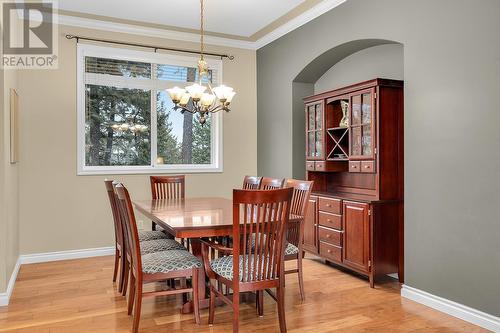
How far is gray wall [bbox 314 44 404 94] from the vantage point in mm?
3973

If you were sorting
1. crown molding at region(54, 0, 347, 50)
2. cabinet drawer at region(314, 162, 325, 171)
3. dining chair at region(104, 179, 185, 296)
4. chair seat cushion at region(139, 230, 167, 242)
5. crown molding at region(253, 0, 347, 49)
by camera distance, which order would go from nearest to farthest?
dining chair at region(104, 179, 185, 296) < chair seat cushion at region(139, 230, 167, 242) < crown molding at region(253, 0, 347, 49) < cabinet drawer at region(314, 162, 325, 171) < crown molding at region(54, 0, 347, 50)

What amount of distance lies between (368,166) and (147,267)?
2.24 m

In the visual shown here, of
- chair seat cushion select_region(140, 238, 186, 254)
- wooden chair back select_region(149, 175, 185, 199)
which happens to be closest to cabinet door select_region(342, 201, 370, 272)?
chair seat cushion select_region(140, 238, 186, 254)

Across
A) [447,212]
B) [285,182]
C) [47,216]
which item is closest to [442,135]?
[447,212]

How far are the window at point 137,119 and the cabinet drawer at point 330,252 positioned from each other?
84.3 inches

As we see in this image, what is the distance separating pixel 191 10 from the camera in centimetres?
460

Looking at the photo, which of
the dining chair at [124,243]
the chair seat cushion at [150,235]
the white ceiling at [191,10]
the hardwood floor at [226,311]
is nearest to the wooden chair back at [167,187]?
the chair seat cushion at [150,235]

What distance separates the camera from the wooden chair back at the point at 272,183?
363 centimetres

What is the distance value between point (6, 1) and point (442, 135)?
400 cm

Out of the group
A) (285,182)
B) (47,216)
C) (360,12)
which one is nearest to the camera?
(285,182)

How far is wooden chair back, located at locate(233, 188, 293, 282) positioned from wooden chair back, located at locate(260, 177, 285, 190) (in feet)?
3.35

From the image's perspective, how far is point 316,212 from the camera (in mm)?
4297

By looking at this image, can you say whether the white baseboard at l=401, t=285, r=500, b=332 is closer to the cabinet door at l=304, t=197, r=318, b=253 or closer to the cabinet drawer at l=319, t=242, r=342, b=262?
the cabinet drawer at l=319, t=242, r=342, b=262

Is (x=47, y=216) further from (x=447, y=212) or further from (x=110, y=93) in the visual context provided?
(x=447, y=212)
